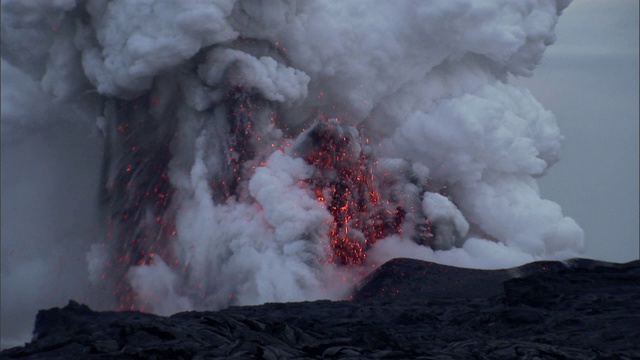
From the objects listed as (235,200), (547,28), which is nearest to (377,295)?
(235,200)

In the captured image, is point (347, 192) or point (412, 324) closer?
point (412, 324)

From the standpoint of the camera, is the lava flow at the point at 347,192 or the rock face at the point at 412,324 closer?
the rock face at the point at 412,324

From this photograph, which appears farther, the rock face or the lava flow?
the lava flow

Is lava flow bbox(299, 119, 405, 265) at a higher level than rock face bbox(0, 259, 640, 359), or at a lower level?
higher

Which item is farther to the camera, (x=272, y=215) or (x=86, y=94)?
(x=86, y=94)

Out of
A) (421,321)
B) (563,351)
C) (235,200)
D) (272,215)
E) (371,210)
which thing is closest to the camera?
(563,351)

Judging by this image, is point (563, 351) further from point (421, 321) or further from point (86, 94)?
point (86, 94)

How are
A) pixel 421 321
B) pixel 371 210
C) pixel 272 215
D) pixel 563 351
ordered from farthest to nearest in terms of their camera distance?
1. pixel 371 210
2. pixel 272 215
3. pixel 421 321
4. pixel 563 351

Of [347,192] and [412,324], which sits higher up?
[347,192]
